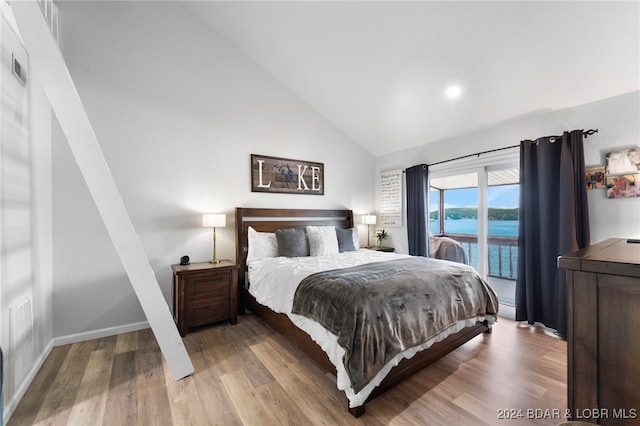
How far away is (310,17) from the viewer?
2.92 m

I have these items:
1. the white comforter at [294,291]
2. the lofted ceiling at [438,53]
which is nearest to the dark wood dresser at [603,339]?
the white comforter at [294,291]

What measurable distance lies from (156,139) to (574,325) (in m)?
3.79

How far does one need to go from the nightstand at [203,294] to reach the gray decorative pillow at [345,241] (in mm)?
1522

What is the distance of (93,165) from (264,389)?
2010 mm

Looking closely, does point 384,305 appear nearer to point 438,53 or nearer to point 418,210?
point 438,53

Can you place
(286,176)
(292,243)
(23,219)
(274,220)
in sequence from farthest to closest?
(286,176)
(274,220)
(292,243)
(23,219)

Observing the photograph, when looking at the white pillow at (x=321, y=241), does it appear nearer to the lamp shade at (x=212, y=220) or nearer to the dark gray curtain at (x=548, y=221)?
the lamp shade at (x=212, y=220)

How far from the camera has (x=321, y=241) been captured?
3.62 metres

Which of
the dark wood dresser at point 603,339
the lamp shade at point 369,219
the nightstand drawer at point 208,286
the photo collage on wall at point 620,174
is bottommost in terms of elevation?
the nightstand drawer at point 208,286

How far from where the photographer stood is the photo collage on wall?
2.47 m

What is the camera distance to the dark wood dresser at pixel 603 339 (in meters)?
0.91

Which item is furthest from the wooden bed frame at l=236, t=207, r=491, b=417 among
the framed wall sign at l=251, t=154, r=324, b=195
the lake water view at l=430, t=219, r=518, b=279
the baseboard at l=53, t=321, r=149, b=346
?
the lake water view at l=430, t=219, r=518, b=279

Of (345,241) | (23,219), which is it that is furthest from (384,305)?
(23,219)

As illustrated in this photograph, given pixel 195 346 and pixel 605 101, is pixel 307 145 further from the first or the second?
pixel 605 101
